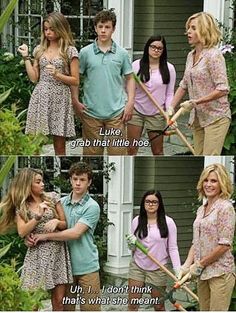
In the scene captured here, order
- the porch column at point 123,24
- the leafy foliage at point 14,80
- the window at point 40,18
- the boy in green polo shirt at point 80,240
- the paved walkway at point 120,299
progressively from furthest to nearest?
1. the window at point 40,18
2. the porch column at point 123,24
3. the leafy foliage at point 14,80
4. the paved walkway at point 120,299
5. the boy in green polo shirt at point 80,240

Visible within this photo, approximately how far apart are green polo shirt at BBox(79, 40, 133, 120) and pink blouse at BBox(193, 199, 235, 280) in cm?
56

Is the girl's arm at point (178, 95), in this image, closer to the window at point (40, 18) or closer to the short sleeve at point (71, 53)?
the short sleeve at point (71, 53)

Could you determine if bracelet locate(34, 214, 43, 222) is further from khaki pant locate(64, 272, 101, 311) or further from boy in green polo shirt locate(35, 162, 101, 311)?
khaki pant locate(64, 272, 101, 311)

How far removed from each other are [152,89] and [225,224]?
0.69 meters

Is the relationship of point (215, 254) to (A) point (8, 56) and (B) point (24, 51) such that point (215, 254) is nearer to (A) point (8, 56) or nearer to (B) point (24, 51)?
(B) point (24, 51)

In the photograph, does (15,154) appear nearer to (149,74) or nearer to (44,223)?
(44,223)

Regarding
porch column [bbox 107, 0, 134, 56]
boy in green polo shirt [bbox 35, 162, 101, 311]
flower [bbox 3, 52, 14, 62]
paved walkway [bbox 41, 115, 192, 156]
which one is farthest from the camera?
flower [bbox 3, 52, 14, 62]

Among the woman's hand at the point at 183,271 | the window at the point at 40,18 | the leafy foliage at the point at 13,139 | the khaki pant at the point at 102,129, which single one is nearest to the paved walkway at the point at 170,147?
the khaki pant at the point at 102,129

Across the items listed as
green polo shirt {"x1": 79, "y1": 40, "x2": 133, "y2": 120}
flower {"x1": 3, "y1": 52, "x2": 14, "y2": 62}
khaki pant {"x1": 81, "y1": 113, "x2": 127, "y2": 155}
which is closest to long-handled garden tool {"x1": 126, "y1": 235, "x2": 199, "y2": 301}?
khaki pant {"x1": 81, "y1": 113, "x2": 127, "y2": 155}

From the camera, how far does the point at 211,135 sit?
438 cm

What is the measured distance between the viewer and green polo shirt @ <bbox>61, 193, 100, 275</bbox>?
13.8ft

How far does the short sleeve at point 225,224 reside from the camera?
Answer: 164 inches

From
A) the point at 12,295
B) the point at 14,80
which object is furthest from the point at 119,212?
the point at 12,295

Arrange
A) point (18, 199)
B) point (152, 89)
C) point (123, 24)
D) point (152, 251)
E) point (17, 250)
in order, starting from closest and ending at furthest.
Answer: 1. point (18, 199)
2. point (152, 251)
3. point (152, 89)
4. point (17, 250)
5. point (123, 24)
